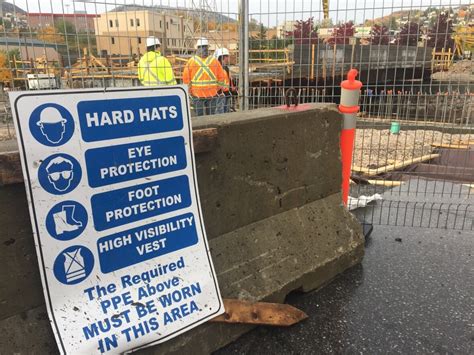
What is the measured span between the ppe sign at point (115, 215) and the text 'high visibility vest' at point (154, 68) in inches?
55.9

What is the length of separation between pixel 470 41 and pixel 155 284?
438cm

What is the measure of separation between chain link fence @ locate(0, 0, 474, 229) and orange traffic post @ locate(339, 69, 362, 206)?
3.27ft

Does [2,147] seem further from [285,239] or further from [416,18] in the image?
[416,18]

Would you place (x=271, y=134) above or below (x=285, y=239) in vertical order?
above

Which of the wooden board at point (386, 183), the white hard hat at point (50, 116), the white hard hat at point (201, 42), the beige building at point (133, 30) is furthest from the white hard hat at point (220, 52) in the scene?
the white hard hat at point (50, 116)

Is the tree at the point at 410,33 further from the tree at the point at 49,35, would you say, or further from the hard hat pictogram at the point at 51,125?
the hard hat pictogram at the point at 51,125

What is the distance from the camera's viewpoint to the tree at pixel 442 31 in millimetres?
4254

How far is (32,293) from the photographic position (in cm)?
210

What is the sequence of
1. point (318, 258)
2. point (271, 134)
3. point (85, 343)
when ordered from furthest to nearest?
point (318, 258), point (271, 134), point (85, 343)

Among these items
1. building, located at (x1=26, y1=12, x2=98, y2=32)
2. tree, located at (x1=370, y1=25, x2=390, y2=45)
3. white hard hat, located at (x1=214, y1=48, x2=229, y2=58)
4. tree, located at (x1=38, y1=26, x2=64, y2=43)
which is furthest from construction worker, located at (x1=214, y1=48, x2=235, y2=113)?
tree, located at (x1=38, y1=26, x2=64, y2=43)

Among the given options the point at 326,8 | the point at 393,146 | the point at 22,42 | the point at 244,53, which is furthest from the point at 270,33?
the point at 393,146

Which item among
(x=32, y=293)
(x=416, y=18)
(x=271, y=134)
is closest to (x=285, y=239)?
(x=271, y=134)

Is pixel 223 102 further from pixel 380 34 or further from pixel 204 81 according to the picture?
pixel 380 34

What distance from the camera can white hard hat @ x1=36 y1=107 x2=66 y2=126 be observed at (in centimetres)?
194
